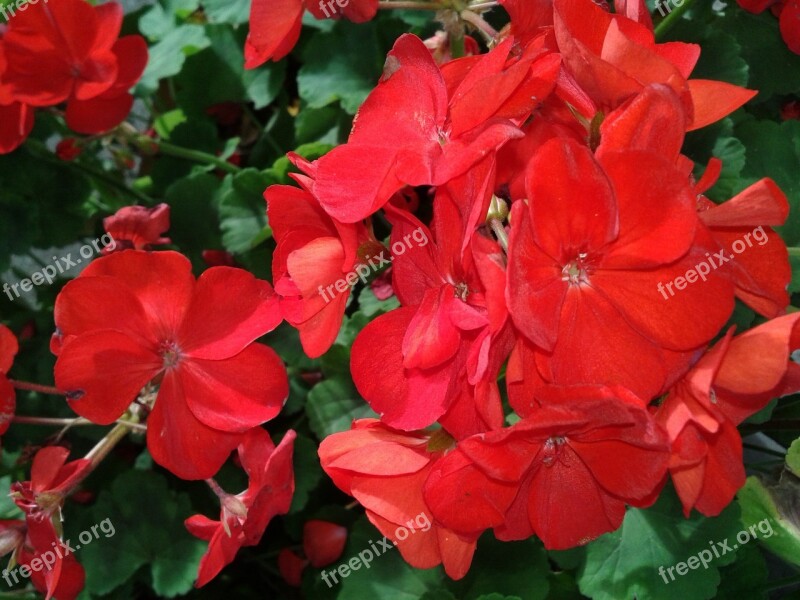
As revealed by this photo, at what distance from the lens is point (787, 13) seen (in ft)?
2.85

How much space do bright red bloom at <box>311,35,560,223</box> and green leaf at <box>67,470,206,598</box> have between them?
0.67 m

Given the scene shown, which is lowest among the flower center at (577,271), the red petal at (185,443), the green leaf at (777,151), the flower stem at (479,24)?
the green leaf at (777,151)

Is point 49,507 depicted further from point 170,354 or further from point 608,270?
point 608,270

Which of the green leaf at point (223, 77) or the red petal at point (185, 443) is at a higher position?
the green leaf at point (223, 77)

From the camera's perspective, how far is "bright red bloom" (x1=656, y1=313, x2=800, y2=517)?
0.47 m

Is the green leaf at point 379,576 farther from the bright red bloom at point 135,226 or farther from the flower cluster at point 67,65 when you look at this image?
the flower cluster at point 67,65

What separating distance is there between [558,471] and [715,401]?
0.12 meters

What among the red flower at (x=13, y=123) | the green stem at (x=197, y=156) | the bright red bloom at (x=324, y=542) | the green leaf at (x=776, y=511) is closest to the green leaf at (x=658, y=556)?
the green leaf at (x=776, y=511)

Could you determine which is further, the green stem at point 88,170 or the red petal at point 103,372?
the green stem at point 88,170

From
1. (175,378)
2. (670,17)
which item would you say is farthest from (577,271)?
(670,17)

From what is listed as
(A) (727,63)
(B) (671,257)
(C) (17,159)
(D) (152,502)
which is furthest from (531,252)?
(C) (17,159)

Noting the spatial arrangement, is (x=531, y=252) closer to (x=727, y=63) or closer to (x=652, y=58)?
(x=652, y=58)

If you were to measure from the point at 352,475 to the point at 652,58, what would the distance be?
36 cm

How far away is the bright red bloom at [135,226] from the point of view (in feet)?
2.70
